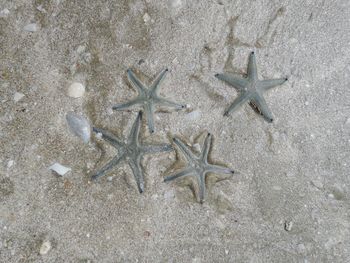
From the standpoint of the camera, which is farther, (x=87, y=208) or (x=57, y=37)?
(x=57, y=37)

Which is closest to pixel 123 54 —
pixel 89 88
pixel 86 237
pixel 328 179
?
pixel 89 88

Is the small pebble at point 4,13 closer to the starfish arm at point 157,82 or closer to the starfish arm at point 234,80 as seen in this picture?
the starfish arm at point 157,82

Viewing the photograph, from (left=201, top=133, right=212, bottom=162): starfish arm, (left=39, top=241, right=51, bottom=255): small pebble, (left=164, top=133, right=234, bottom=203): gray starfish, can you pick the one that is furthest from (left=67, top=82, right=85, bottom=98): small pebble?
(left=39, top=241, right=51, bottom=255): small pebble

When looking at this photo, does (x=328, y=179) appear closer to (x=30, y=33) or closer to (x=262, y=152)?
(x=262, y=152)

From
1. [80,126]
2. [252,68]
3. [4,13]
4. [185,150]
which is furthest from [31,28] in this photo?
[252,68]

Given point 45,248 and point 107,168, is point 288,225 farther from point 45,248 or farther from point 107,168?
point 45,248

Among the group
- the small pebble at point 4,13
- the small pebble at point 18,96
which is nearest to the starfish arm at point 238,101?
the small pebble at point 18,96
